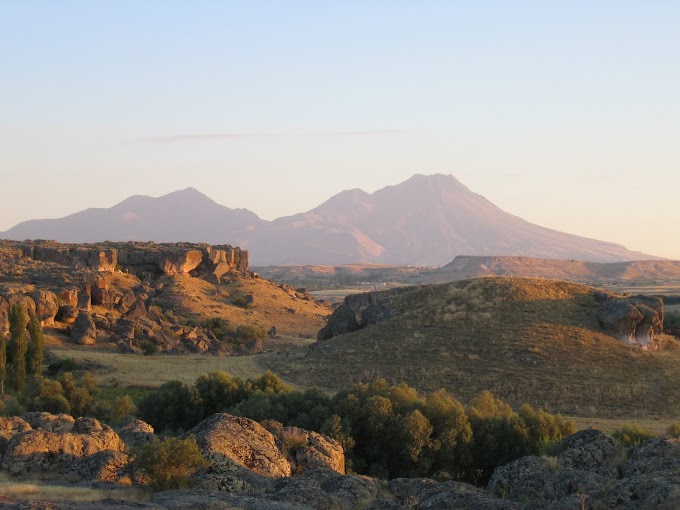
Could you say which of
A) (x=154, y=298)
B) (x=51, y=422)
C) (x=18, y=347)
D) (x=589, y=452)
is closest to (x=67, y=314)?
(x=154, y=298)

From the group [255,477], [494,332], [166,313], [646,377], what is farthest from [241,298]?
[255,477]

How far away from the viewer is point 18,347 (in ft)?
151

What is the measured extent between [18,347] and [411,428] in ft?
88.9

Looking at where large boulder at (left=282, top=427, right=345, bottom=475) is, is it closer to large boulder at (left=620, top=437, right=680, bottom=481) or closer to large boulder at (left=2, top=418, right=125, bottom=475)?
large boulder at (left=2, top=418, right=125, bottom=475)

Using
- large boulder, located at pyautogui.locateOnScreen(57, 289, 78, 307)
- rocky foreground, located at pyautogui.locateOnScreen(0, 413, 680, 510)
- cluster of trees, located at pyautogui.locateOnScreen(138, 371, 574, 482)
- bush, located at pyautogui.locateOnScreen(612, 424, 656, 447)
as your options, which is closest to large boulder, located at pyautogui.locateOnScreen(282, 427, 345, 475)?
rocky foreground, located at pyautogui.locateOnScreen(0, 413, 680, 510)

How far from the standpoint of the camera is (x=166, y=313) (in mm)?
79188

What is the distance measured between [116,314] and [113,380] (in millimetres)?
28364

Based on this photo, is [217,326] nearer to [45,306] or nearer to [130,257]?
[45,306]

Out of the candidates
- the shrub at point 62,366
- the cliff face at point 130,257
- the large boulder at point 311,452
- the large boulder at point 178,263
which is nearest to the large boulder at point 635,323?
the large boulder at point 311,452

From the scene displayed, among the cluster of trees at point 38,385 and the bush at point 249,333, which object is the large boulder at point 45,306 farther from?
the bush at point 249,333

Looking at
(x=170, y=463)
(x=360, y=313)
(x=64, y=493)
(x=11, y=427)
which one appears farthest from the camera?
(x=360, y=313)

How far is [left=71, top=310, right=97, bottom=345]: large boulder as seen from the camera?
64688 mm

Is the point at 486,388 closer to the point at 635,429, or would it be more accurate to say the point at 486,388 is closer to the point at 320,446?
the point at 635,429

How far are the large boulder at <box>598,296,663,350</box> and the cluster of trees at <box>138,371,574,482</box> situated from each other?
53.5 feet
